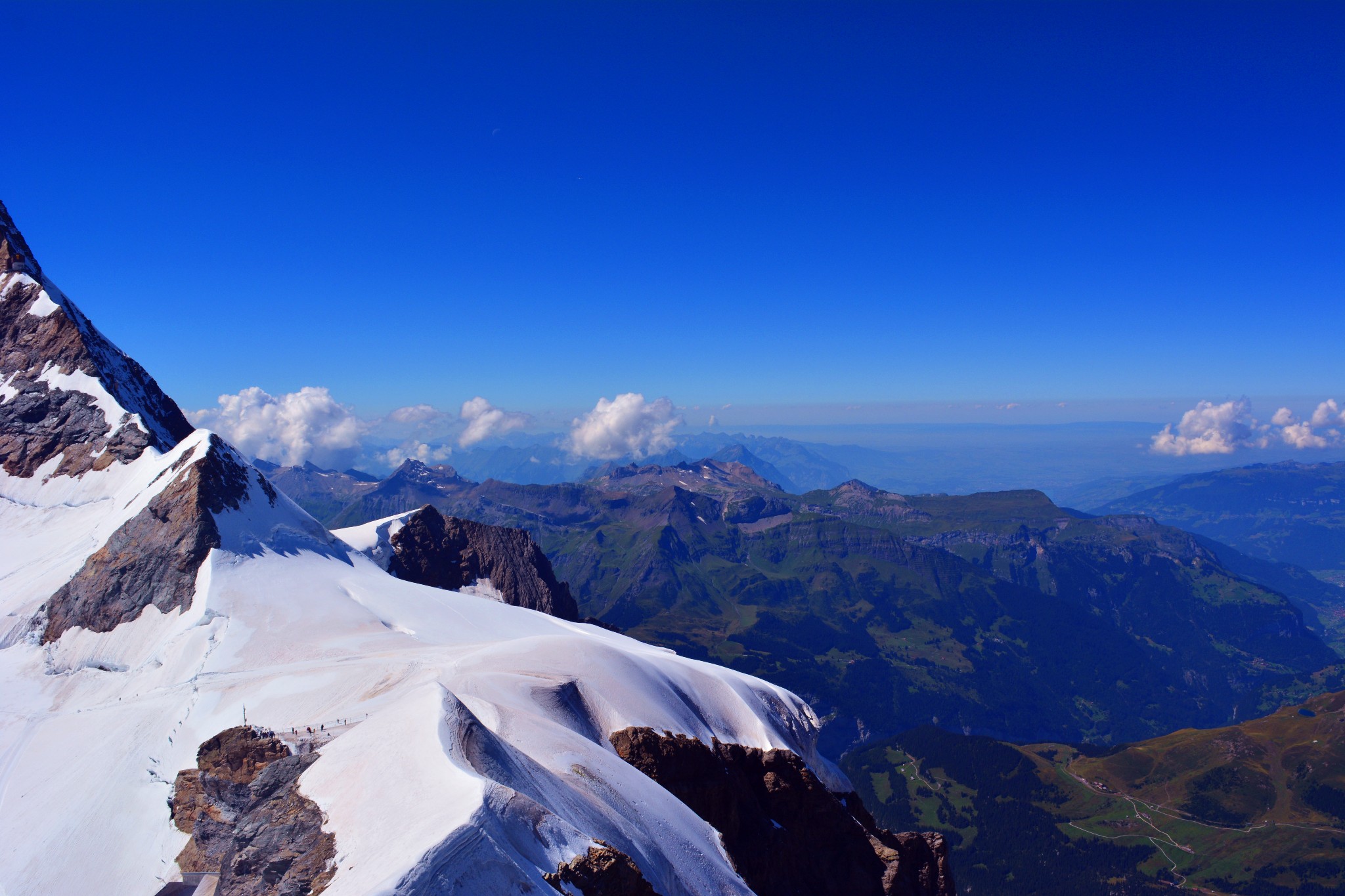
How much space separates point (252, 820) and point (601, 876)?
38.7 ft

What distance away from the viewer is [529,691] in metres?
38.8

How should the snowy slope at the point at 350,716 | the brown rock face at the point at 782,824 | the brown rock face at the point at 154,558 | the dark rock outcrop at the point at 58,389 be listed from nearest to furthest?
the snowy slope at the point at 350,716 → the brown rock face at the point at 782,824 → the brown rock face at the point at 154,558 → the dark rock outcrop at the point at 58,389

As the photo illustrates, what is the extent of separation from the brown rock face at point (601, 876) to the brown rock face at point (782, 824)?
16.4 meters

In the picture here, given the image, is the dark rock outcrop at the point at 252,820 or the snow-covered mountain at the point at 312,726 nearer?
the dark rock outcrop at the point at 252,820

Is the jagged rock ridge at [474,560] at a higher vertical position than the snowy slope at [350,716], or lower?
lower

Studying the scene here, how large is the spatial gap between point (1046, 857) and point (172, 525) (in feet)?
767

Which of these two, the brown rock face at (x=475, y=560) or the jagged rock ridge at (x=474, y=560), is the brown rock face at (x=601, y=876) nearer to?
the jagged rock ridge at (x=474, y=560)

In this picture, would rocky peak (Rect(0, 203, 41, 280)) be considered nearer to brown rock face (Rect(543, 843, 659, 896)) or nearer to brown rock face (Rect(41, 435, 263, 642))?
brown rock face (Rect(41, 435, 263, 642))

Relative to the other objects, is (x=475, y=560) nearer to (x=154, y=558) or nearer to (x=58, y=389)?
(x=58, y=389)

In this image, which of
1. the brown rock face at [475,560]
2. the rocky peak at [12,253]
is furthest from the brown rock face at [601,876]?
the rocky peak at [12,253]

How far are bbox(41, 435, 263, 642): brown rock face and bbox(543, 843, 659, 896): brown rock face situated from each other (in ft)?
155

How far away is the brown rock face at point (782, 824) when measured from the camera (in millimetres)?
38844

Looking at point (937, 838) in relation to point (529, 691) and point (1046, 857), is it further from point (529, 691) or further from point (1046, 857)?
point (1046, 857)

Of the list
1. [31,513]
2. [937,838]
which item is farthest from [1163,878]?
[31,513]
